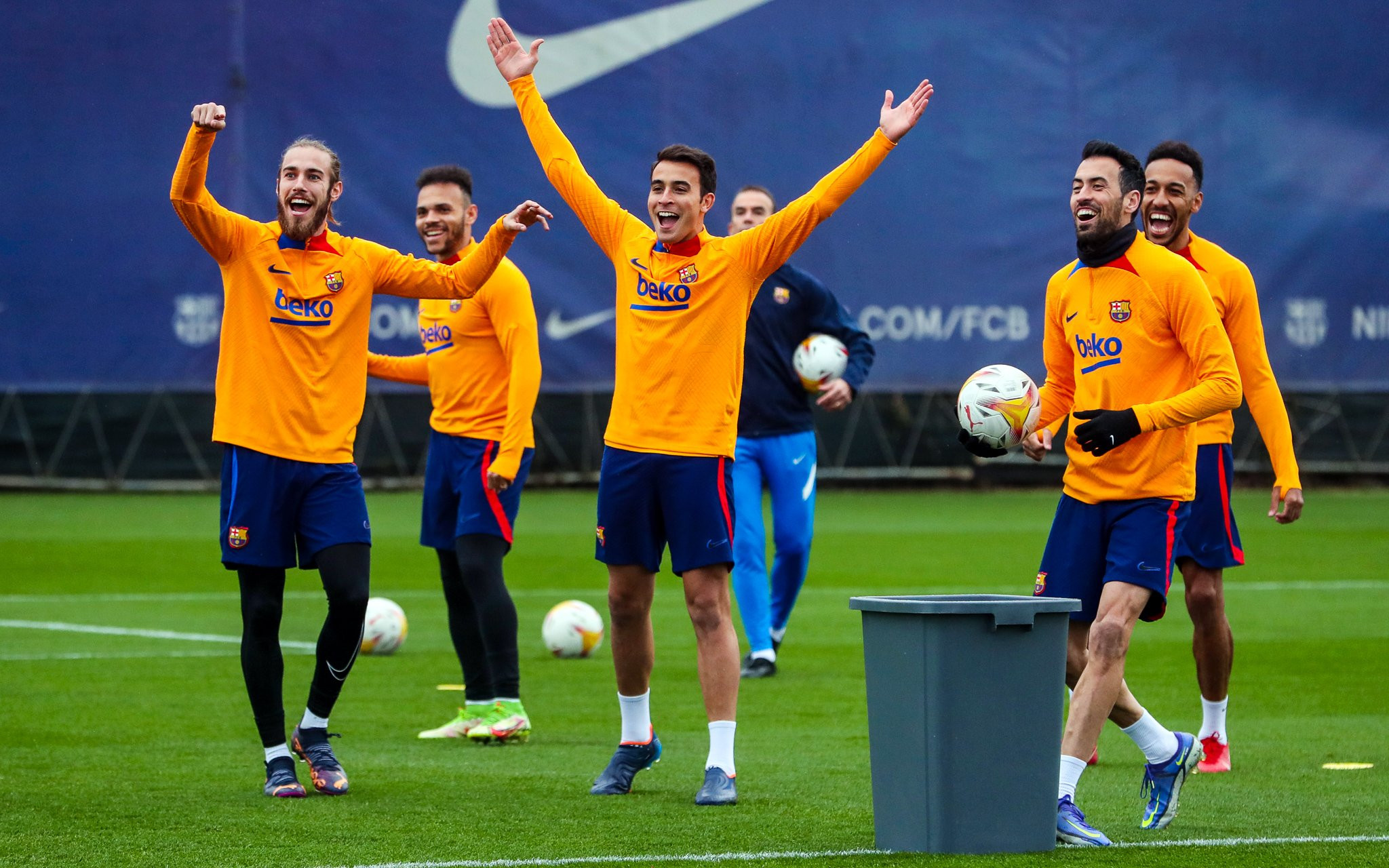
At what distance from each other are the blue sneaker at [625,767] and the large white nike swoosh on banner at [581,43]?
1577 centimetres

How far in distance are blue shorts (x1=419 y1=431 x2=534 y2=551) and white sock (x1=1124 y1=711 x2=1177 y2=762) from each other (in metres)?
2.82

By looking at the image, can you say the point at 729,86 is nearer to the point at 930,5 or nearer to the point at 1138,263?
the point at 930,5

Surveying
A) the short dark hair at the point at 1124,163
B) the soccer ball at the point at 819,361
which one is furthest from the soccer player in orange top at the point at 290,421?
the soccer ball at the point at 819,361

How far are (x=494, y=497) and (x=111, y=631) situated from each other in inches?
187

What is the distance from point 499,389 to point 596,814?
248 centimetres

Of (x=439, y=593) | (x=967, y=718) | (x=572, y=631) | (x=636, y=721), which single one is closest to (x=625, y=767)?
(x=636, y=721)

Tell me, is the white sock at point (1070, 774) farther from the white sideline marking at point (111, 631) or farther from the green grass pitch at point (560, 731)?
the white sideline marking at point (111, 631)

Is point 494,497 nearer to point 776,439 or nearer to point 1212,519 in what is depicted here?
point 776,439

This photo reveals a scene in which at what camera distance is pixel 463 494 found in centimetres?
756

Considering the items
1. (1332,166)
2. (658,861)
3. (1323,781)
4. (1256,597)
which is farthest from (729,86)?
(658,861)

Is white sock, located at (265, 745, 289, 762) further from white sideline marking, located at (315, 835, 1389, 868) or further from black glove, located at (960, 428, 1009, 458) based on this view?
black glove, located at (960, 428, 1009, 458)

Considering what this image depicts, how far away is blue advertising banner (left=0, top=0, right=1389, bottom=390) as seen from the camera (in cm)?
2091

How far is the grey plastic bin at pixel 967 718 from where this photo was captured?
4.84m

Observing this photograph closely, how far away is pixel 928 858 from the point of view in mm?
4836
